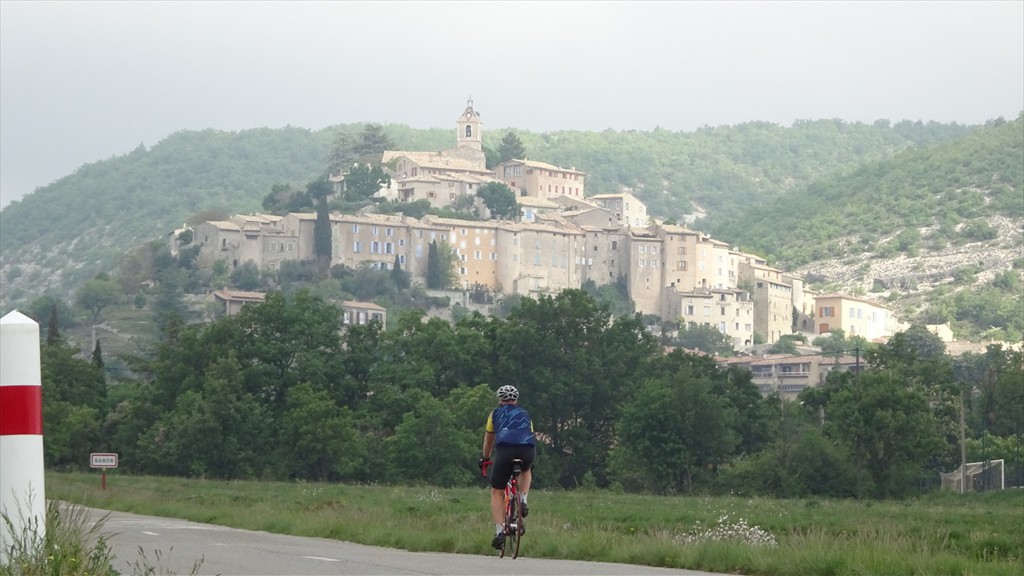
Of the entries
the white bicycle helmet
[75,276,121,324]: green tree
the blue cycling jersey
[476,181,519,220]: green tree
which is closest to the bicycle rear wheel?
the blue cycling jersey

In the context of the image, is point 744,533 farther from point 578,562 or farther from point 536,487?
point 536,487

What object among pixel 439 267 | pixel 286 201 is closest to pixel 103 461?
pixel 439 267

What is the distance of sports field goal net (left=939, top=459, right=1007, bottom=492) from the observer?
61.1 m

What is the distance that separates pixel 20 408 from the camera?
20.3 ft

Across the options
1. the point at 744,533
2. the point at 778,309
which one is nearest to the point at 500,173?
the point at 778,309

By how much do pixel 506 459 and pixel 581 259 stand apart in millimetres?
154193

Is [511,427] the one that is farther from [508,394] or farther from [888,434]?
[888,434]

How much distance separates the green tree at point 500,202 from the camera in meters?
178

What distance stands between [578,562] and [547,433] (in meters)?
56.0

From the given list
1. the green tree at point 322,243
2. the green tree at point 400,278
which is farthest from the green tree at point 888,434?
the green tree at point 322,243

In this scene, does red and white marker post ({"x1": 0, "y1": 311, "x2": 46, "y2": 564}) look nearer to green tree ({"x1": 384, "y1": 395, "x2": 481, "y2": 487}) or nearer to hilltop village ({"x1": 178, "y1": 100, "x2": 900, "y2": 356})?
green tree ({"x1": 384, "y1": 395, "x2": 481, "y2": 487})

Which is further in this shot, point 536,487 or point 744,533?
point 536,487

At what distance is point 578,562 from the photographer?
13539 millimetres

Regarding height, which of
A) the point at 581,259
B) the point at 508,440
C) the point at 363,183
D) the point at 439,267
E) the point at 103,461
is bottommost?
the point at 103,461
